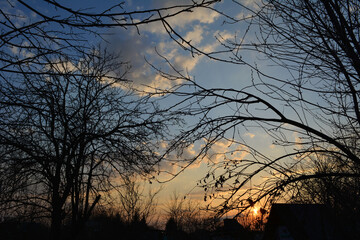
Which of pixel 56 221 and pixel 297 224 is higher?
pixel 56 221

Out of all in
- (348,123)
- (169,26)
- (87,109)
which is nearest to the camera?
(169,26)

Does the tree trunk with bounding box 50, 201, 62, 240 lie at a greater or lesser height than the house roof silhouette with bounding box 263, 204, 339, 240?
greater

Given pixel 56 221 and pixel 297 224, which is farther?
pixel 297 224

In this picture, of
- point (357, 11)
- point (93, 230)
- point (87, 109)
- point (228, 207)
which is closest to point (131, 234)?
point (93, 230)

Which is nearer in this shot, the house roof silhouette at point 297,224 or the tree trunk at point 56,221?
the house roof silhouette at point 297,224

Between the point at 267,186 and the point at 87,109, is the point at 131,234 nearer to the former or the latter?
the point at 87,109

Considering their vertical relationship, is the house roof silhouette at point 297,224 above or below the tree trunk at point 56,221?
below

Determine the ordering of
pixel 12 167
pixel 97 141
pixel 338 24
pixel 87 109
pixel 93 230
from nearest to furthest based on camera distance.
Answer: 1. pixel 338 24
2. pixel 12 167
3. pixel 97 141
4. pixel 87 109
5. pixel 93 230

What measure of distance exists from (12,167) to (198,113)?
5.76 m

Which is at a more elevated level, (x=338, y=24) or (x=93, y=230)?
(x=338, y=24)

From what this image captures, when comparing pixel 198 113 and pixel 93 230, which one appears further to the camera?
pixel 93 230

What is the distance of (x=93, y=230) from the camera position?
3997 cm

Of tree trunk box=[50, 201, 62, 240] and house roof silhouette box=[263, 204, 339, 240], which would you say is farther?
tree trunk box=[50, 201, 62, 240]

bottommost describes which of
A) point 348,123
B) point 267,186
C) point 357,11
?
point 267,186
